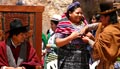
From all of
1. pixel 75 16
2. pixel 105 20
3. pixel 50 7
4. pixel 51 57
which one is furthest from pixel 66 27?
pixel 50 7

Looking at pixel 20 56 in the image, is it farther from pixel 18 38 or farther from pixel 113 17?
pixel 113 17

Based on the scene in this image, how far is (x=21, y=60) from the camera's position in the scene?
24.8 feet

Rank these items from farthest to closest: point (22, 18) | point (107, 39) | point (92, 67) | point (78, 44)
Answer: point (92, 67)
point (22, 18)
point (78, 44)
point (107, 39)

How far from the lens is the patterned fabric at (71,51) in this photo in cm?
786

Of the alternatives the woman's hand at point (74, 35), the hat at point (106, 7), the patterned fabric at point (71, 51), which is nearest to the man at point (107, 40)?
the hat at point (106, 7)

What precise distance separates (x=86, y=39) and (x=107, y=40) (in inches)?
14.1

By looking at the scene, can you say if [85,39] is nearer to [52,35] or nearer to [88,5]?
[52,35]

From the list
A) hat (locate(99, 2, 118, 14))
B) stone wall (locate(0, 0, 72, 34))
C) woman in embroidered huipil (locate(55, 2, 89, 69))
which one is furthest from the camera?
stone wall (locate(0, 0, 72, 34))

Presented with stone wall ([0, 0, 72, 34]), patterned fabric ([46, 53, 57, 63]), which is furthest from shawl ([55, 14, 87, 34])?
stone wall ([0, 0, 72, 34])

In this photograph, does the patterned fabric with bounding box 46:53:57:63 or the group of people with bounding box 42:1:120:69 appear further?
the patterned fabric with bounding box 46:53:57:63

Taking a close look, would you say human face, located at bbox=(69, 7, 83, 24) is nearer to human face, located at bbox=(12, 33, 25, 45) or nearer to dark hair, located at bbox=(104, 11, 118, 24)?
dark hair, located at bbox=(104, 11, 118, 24)

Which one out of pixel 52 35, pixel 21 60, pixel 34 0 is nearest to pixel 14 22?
pixel 21 60

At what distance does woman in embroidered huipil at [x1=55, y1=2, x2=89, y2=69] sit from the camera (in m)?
7.85

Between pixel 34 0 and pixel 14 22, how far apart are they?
26.3 feet
